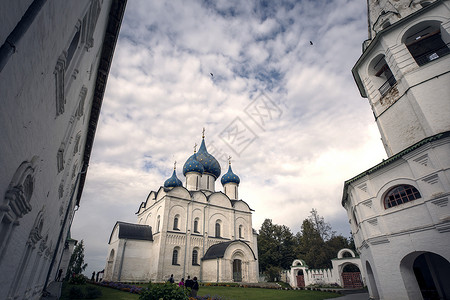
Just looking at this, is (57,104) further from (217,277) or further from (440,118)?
(217,277)

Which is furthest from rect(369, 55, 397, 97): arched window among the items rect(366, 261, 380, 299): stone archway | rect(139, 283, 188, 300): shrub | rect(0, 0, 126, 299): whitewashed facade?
rect(0, 0, 126, 299): whitewashed facade

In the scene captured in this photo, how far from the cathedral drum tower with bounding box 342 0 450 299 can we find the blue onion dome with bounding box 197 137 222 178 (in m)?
20.1

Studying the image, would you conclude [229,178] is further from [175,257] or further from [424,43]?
[424,43]

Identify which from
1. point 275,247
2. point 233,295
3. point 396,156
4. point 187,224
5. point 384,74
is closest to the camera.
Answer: point 396,156

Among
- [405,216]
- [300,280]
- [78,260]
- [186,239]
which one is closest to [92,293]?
[405,216]

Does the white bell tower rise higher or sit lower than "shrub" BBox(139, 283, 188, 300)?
higher

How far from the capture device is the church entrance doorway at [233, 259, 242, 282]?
939 inches

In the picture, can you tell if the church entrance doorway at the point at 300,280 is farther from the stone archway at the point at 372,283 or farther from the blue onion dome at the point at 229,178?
the blue onion dome at the point at 229,178

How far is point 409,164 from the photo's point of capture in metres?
9.23

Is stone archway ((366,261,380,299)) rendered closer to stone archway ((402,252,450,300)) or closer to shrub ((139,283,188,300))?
stone archway ((402,252,450,300))

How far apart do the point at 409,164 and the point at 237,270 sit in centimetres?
2012

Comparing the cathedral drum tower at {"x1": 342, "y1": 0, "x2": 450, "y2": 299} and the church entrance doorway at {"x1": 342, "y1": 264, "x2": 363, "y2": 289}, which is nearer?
the cathedral drum tower at {"x1": 342, "y1": 0, "x2": 450, "y2": 299}

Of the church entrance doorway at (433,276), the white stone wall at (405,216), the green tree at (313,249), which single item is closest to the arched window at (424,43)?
the white stone wall at (405,216)

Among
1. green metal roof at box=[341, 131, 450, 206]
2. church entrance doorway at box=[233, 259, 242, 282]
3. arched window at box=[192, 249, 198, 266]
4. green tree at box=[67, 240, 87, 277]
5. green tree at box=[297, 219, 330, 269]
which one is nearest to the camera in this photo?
green metal roof at box=[341, 131, 450, 206]
